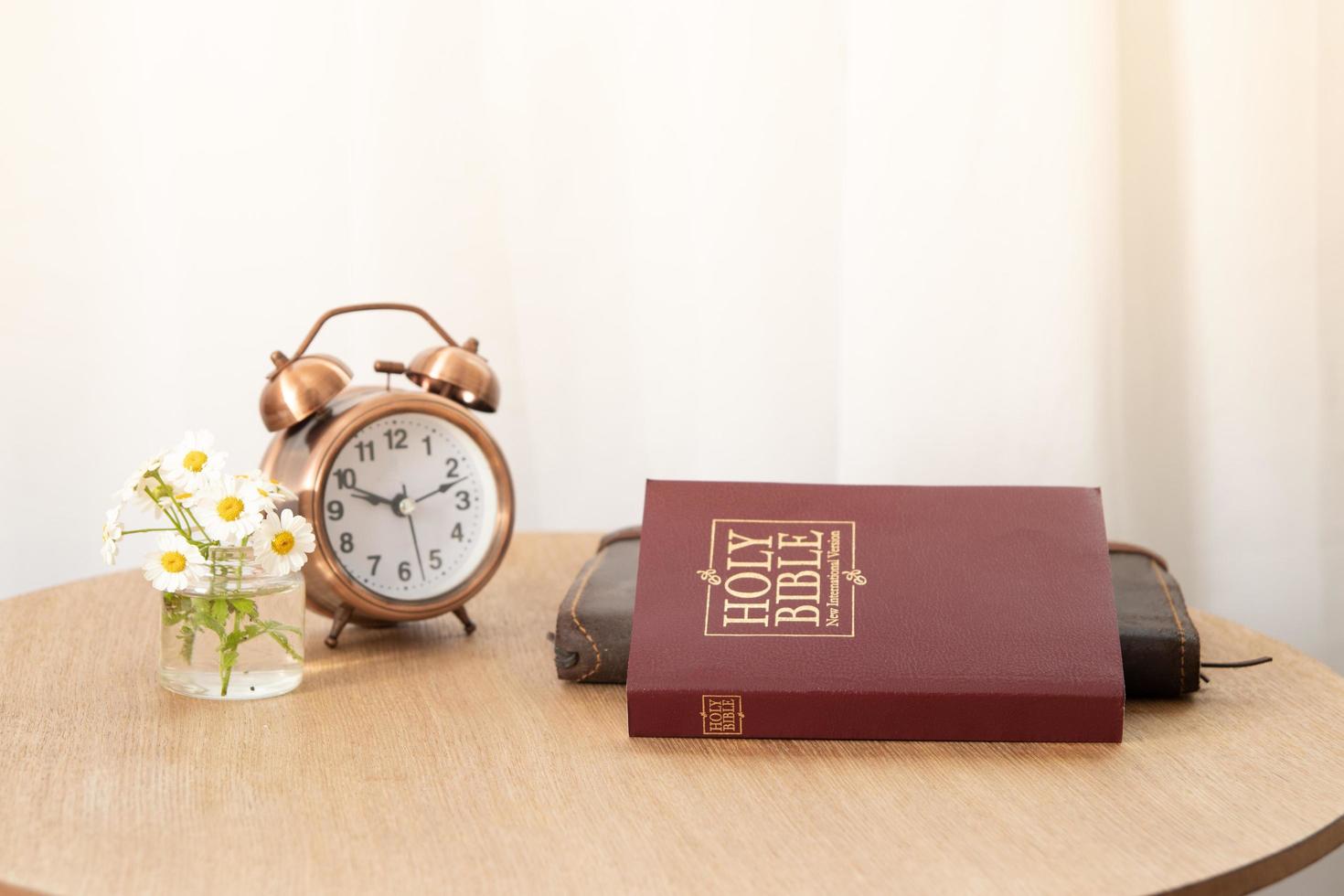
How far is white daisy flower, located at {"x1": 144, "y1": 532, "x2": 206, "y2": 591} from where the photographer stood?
0.88m

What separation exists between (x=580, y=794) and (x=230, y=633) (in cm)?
32

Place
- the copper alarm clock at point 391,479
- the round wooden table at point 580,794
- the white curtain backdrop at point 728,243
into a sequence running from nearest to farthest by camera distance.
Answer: the round wooden table at point 580,794, the copper alarm clock at point 391,479, the white curtain backdrop at point 728,243

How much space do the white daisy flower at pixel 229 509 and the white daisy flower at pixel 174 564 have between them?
0.02 m

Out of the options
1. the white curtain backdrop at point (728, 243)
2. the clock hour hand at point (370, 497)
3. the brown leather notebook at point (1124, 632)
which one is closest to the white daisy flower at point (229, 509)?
the clock hour hand at point (370, 497)

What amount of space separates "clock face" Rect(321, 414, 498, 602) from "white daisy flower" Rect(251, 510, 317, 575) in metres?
0.07

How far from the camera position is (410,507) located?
103cm

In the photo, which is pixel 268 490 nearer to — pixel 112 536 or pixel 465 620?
pixel 112 536

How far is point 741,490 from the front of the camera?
95 centimetres

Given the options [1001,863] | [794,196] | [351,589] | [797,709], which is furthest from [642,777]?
[794,196]

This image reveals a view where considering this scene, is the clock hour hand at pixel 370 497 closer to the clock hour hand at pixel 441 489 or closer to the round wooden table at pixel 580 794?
the clock hour hand at pixel 441 489

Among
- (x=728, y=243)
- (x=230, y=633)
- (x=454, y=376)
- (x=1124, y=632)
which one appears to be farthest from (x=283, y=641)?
(x=728, y=243)

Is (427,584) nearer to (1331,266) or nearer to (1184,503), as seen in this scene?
(1184,503)

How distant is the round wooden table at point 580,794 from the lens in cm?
64

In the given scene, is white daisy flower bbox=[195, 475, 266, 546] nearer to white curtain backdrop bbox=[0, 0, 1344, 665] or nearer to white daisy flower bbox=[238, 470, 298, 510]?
white daisy flower bbox=[238, 470, 298, 510]
